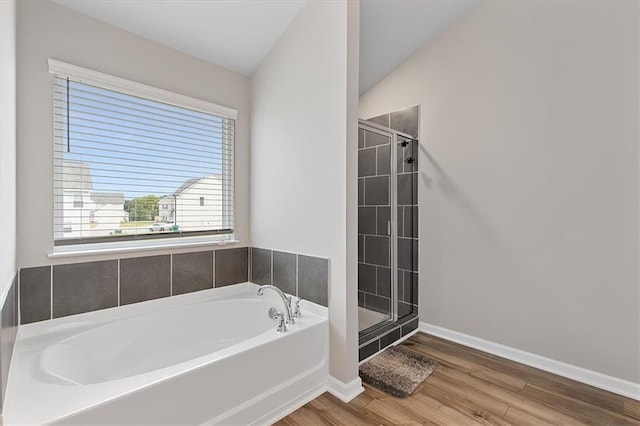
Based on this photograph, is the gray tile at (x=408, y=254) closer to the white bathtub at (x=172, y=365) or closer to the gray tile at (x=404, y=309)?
the gray tile at (x=404, y=309)

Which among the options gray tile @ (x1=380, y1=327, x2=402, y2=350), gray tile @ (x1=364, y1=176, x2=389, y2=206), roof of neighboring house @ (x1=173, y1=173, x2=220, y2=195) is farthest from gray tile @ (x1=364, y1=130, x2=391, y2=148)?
gray tile @ (x1=380, y1=327, x2=402, y2=350)

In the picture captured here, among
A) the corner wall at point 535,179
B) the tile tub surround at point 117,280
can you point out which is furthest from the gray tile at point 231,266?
the corner wall at point 535,179

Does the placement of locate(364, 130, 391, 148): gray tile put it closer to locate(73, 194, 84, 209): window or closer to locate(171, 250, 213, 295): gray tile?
locate(171, 250, 213, 295): gray tile

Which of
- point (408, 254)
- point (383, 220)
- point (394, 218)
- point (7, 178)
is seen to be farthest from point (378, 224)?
point (7, 178)

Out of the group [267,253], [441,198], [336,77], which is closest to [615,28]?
[441,198]

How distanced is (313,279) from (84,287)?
1467 mm

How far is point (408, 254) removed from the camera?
2953 millimetres

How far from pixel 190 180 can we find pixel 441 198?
2201mm

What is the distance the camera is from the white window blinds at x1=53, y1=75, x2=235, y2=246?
1873 mm

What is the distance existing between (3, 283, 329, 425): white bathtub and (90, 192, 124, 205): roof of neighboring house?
0.73 m

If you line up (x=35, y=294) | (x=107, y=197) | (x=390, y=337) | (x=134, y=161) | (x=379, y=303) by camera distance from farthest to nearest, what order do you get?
(x=379, y=303) < (x=390, y=337) < (x=134, y=161) < (x=107, y=197) < (x=35, y=294)

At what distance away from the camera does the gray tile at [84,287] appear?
5.96ft

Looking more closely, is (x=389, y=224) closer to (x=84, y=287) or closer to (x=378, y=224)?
(x=378, y=224)

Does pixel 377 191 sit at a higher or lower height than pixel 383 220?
higher
